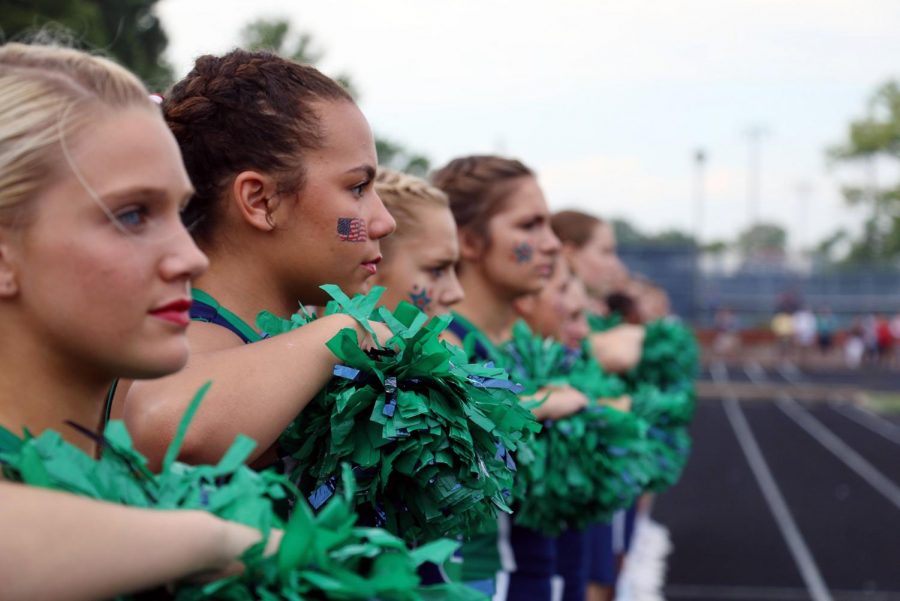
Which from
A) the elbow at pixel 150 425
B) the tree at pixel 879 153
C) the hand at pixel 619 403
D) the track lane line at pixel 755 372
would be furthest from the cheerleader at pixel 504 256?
the tree at pixel 879 153

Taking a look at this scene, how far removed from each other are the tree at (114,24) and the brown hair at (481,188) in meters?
1.89

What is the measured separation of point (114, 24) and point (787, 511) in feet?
27.0

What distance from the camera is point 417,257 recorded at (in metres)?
3.23

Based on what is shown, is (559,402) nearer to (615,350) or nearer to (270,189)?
(270,189)

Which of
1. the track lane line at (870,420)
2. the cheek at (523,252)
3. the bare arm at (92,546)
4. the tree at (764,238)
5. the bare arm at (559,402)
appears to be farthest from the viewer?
the tree at (764,238)

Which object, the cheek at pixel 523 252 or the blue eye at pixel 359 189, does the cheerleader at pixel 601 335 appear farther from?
the blue eye at pixel 359 189

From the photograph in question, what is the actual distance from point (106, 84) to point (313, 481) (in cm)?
77

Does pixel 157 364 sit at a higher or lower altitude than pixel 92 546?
higher

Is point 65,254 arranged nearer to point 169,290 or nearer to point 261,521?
point 169,290

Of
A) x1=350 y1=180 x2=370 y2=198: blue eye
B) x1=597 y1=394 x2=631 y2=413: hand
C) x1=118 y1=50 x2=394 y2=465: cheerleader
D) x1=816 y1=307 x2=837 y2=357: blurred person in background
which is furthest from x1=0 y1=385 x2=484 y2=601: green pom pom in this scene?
x1=816 y1=307 x2=837 y2=357: blurred person in background

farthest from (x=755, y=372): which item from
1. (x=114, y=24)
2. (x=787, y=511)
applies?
(x=114, y=24)

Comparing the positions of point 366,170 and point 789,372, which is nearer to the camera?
point 366,170

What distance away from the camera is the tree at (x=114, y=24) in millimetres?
9406

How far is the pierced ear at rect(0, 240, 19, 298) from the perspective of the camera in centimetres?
138
